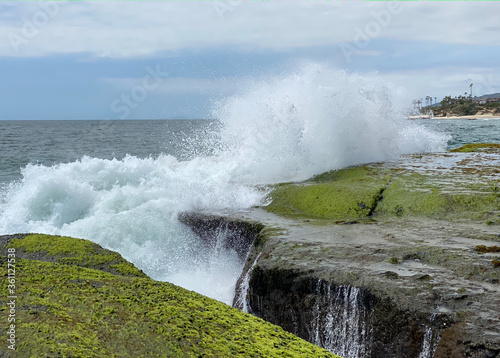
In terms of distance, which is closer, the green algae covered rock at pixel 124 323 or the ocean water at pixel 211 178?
the green algae covered rock at pixel 124 323

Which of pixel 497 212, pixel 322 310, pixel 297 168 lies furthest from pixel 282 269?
pixel 297 168

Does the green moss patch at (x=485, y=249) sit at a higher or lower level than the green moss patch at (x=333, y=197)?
lower

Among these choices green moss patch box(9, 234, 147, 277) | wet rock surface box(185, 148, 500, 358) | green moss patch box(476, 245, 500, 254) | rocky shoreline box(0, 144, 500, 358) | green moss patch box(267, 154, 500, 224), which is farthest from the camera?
green moss patch box(267, 154, 500, 224)

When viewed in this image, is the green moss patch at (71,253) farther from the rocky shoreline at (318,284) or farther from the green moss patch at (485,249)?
the green moss patch at (485,249)

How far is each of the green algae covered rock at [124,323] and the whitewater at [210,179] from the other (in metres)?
4.44

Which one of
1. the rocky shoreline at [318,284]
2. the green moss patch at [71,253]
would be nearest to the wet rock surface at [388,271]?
the rocky shoreline at [318,284]

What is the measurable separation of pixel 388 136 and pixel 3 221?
467 inches

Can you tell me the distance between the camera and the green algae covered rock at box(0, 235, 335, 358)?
2736 mm

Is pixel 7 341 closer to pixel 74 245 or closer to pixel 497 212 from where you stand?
pixel 74 245

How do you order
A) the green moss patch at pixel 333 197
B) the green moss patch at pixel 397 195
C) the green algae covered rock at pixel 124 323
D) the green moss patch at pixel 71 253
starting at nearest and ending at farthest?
the green algae covered rock at pixel 124 323 → the green moss patch at pixel 71 253 → the green moss patch at pixel 397 195 → the green moss patch at pixel 333 197

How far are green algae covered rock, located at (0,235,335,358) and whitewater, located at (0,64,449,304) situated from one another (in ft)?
14.6

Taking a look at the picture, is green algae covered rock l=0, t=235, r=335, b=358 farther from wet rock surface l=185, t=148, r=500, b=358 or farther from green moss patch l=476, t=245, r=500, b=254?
green moss patch l=476, t=245, r=500, b=254

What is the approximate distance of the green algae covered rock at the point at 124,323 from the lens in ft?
8.98

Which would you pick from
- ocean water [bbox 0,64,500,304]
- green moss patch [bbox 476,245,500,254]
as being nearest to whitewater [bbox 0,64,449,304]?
ocean water [bbox 0,64,500,304]
